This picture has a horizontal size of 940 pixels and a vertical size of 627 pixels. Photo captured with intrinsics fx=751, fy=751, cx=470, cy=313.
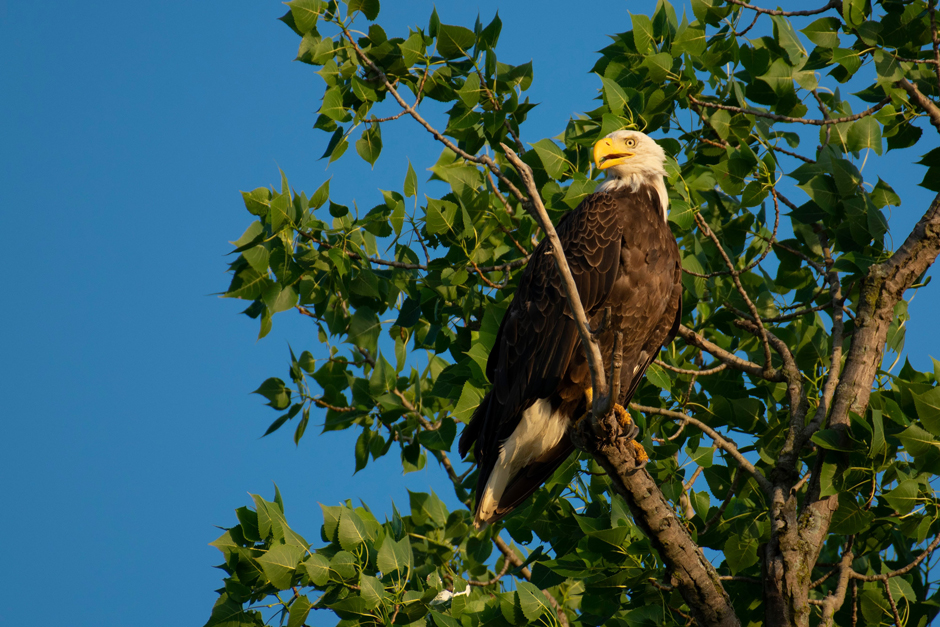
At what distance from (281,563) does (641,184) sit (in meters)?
3.18

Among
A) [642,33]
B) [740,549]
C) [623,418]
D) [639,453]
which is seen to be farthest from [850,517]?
[642,33]

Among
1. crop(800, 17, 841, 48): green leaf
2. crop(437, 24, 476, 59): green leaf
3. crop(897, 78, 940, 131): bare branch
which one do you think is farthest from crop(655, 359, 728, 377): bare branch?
crop(437, 24, 476, 59): green leaf

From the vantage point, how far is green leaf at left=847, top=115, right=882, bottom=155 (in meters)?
4.29

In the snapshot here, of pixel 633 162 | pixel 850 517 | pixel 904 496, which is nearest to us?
pixel 904 496

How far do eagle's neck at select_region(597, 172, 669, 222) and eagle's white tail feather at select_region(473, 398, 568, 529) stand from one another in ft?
4.80

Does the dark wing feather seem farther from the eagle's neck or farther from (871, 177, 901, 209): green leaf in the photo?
(871, 177, 901, 209): green leaf

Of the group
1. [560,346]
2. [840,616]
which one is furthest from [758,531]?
[560,346]

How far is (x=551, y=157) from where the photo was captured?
A: 4.49 meters

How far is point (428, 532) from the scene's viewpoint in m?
5.04

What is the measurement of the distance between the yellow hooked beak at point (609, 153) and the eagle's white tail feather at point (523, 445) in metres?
1.56

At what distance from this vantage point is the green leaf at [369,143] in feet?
15.4

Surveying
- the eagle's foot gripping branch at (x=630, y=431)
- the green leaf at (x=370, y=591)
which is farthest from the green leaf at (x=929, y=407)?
the green leaf at (x=370, y=591)

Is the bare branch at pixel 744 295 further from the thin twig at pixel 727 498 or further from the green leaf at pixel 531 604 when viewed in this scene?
the green leaf at pixel 531 604

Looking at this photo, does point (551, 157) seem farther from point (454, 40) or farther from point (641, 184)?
point (454, 40)
